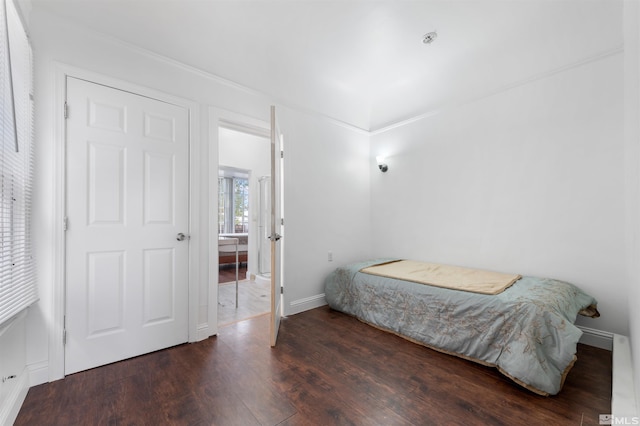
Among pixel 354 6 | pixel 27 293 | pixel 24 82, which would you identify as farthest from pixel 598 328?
pixel 24 82

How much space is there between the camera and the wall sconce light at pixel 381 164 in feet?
12.5

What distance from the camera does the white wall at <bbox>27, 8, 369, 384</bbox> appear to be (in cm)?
179

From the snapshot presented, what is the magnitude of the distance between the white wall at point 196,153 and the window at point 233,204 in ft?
14.0

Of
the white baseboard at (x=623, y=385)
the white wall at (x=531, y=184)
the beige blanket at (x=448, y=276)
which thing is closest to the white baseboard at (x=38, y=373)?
the beige blanket at (x=448, y=276)

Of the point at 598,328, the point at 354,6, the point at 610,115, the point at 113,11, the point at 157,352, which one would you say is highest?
the point at 354,6

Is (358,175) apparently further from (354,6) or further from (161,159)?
(161,159)

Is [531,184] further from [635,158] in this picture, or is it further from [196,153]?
[196,153]

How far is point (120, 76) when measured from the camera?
209 cm

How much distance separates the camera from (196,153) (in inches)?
95.3

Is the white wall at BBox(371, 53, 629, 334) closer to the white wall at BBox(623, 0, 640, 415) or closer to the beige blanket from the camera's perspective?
the beige blanket

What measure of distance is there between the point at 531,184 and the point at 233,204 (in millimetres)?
6442

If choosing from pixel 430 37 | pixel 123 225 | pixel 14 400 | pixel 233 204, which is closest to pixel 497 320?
pixel 430 37

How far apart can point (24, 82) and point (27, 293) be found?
1.30 meters

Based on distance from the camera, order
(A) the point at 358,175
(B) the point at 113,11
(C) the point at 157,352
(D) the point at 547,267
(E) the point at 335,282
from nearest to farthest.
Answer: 1. (B) the point at 113,11
2. (C) the point at 157,352
3. (D) the point at 547,267
4. (E) the point at 335,282
5. (A) the point at 358,175
